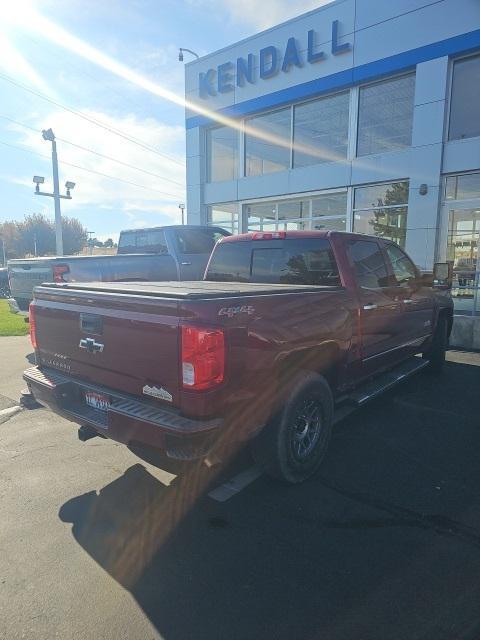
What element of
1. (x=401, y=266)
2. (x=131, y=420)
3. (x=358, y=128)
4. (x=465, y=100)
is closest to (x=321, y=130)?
(x=358, y=128)

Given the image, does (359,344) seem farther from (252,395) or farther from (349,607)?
(349,607)

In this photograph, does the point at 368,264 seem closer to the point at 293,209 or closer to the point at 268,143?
the point at 293,209

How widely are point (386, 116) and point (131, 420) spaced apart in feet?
40.4

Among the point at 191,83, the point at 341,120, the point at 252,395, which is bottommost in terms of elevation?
the point at 252,395

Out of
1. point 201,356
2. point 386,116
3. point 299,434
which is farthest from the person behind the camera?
point 386,116

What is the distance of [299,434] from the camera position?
11.4ft

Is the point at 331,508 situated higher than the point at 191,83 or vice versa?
the point at 191,83

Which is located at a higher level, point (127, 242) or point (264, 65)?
point (264, 65)

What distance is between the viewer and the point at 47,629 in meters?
2.11

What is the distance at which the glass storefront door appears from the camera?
34.7 ft

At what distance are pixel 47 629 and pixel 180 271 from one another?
23.6 ft

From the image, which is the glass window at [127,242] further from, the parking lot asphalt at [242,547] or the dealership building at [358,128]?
the parking lot asphalt at [242,547]

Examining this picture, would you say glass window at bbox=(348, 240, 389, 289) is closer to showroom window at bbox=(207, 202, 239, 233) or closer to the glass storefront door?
the glass storefront door

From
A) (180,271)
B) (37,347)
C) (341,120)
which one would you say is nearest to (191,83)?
(341,120)
